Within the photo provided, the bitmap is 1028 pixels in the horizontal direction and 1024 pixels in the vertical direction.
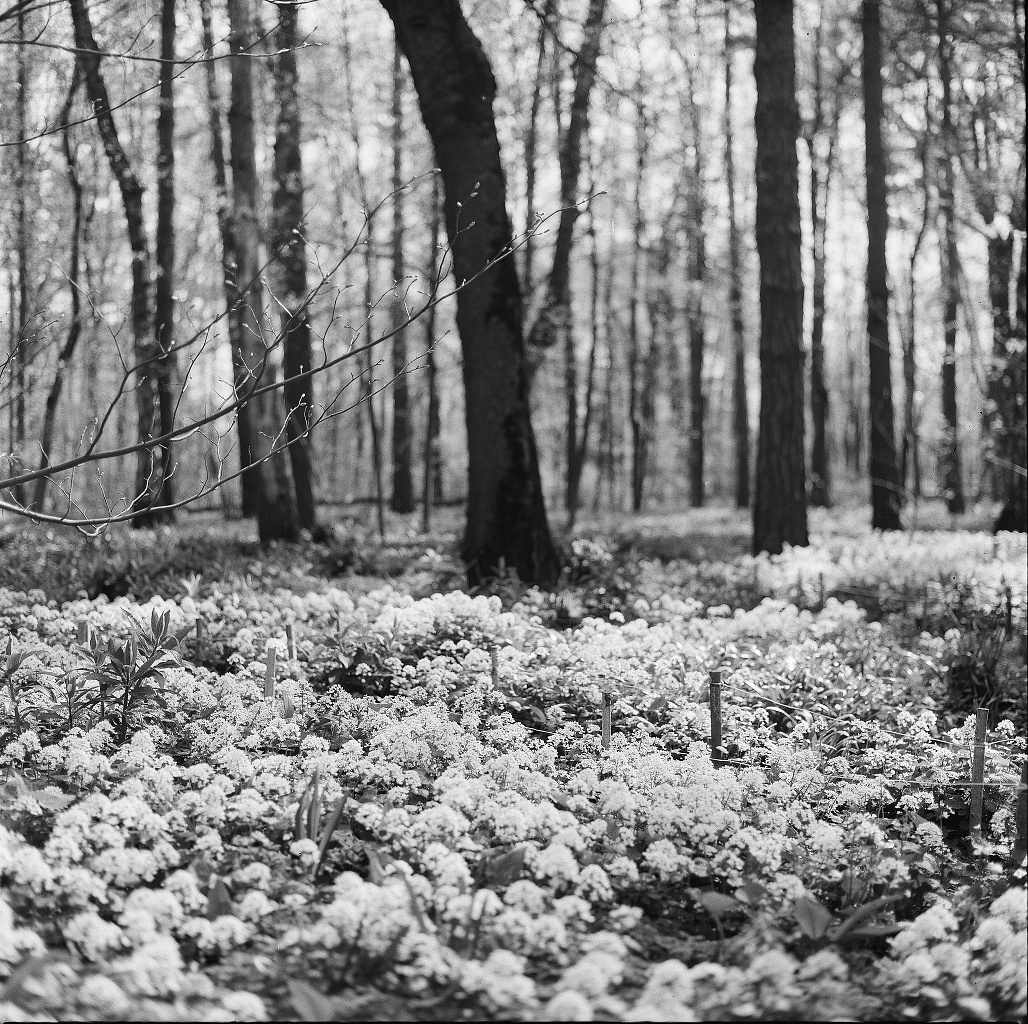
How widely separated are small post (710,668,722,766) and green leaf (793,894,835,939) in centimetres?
158

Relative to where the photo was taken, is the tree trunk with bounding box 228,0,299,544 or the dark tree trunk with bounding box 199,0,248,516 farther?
the dark tree trunk with bounding box 199,0,248,516

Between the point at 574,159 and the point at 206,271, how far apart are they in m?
11.3

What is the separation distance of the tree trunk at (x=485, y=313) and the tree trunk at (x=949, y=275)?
29.3 ft

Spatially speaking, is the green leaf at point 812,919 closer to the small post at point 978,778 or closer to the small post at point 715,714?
the small post at point 978,778

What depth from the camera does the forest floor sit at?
247 centimetres

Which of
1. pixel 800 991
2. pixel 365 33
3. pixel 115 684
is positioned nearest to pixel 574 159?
pixel 365 33

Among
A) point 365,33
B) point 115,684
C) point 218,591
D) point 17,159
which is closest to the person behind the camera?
point 115,684

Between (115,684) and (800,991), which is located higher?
(115,684)

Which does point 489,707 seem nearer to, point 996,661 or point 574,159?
point 996,661

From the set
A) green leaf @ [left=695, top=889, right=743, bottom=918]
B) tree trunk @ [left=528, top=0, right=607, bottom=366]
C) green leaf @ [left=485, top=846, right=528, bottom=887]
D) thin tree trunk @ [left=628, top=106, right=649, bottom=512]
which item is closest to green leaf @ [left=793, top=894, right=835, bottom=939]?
green leaf @ [left=695, top=889, right=743, bottom=918]

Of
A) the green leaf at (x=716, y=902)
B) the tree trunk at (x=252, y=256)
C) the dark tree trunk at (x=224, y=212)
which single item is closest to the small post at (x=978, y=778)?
the green leaf at (x=716, y=902)

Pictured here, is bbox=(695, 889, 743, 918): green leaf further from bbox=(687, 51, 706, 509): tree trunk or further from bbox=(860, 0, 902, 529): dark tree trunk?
bbox=(687, 51, 706, 509): tree trunk

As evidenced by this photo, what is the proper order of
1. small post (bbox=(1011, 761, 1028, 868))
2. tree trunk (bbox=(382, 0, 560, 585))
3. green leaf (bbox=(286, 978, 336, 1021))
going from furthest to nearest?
tree trunk (bbox=(382, 0, 560, 585))
small post (bbox=(1011, 761, 1028, 868))
green leaf (bbox=(286, 978, 336, 1021))

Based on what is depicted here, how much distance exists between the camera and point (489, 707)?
504 cm
